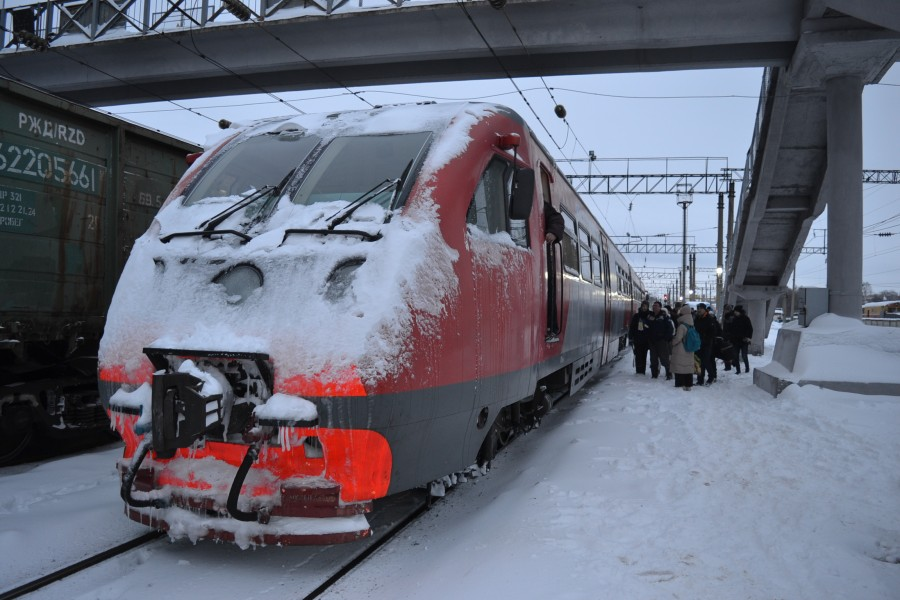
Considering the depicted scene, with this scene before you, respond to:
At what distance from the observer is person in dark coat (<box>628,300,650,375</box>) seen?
488 inches

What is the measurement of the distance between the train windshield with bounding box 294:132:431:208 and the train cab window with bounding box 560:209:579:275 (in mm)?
2689

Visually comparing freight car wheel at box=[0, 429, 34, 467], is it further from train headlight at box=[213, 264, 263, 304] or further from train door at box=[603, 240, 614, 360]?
train door at box=[603, 240, 614, 360]

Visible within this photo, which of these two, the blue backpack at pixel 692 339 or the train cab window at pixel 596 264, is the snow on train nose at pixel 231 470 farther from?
the blue backpack at pixel 692 339

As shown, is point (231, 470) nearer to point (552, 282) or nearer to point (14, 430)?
point (552, 282)

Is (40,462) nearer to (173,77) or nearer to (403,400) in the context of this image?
(403,400)

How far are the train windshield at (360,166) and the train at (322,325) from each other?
15 mm

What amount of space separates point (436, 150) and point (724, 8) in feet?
34.4

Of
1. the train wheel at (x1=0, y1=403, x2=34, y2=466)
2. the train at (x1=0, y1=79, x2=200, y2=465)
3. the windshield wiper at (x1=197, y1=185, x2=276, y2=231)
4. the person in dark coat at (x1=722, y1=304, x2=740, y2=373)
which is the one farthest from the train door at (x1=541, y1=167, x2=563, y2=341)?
the person in dark coat at (x1=722, y1=304, x2=740, y2=373)

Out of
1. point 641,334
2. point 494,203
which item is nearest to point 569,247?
point 494,203

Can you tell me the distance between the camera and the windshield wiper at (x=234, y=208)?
394 cm

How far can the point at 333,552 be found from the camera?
146 inches

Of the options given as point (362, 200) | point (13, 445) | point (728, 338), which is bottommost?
point (13, 445)

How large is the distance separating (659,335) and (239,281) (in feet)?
32.2

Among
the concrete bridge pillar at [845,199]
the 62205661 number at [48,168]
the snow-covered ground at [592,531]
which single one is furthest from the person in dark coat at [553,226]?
the concrete bridge pillar at [845,199]
